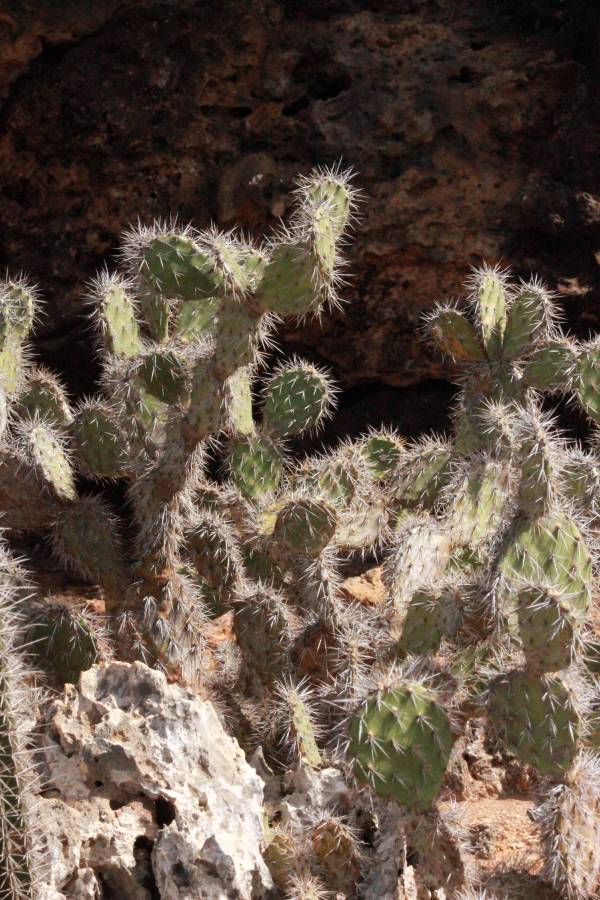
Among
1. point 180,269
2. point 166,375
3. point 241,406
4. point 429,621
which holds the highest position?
point 180,269

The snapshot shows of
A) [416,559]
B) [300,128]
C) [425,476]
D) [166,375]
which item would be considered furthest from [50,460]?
[300,128]

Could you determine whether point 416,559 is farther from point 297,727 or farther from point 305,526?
point 297,727

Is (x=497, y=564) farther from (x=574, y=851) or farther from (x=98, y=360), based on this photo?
(x=98, y=360)

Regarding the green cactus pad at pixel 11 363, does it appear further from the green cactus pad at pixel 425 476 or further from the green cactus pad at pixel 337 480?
the green cactus pad at pixel 425 476

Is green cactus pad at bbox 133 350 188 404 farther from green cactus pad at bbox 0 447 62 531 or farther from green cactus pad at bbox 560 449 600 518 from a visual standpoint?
green cactus pad at bbox 560 449 600 518

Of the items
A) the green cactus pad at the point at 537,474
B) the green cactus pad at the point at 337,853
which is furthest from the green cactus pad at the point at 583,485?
the green cactus pad at the point at 337,853

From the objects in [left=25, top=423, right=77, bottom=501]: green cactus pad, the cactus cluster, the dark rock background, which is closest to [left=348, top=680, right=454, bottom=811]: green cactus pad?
the cactus cluster
